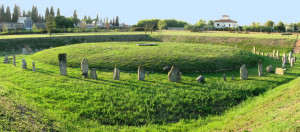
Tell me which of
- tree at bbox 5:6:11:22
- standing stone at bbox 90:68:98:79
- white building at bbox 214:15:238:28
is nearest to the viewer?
standing stone at bbox 90:68:98:79

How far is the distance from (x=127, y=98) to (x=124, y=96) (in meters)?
0.38

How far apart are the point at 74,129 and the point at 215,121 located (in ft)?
24.2

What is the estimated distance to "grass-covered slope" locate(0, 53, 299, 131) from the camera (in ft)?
45.3

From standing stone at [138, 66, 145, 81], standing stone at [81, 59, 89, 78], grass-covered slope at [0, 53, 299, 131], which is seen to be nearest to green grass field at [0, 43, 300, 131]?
grass-covered slope at [0, 53, 299, 131]

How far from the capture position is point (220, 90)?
18.0 metres

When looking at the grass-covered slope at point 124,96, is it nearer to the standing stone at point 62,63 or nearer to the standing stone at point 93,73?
the standing stone at point 62,63

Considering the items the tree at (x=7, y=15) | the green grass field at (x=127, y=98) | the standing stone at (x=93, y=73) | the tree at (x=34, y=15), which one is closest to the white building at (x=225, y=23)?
the tree at (x=34, y=15)

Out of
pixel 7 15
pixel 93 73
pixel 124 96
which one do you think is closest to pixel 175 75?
pixel 124 96

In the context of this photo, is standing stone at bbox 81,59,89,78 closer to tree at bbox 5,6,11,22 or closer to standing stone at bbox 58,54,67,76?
standing stone at bbox 58,54,67,76

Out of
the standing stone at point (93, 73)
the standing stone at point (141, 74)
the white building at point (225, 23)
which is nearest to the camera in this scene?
the standing stone at point (141, 74)

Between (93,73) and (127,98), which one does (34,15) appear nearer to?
(93,73)

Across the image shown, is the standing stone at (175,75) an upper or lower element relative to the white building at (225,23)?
lower

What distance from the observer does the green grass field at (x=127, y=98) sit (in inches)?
531

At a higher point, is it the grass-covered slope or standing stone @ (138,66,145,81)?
standing stone @ (138,66,145,81)
